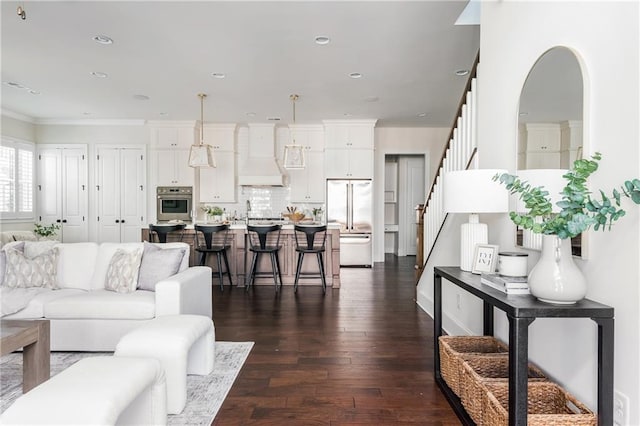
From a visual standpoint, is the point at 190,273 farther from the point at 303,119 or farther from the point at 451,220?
the point at 303,119

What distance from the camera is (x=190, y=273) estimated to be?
3250 millimetres

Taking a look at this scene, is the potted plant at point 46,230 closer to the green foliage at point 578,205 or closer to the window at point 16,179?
the window at point 16,179

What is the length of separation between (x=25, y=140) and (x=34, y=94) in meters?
1.92

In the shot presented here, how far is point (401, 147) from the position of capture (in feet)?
27.3

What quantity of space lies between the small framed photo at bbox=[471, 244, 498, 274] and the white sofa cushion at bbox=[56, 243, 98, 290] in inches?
127

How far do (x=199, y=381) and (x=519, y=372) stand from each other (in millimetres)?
1970

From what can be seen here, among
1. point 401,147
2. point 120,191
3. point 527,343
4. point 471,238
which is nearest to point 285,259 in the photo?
point 471,238

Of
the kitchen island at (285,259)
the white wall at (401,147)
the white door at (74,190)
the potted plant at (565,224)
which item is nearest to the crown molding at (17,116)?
the white door at (74,190)

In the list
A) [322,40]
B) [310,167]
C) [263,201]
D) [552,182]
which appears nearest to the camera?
[552,182]

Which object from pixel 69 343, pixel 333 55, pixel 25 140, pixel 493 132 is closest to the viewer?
pixel 493 132

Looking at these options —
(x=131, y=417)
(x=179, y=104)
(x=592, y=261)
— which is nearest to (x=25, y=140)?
(x=179, y=104)

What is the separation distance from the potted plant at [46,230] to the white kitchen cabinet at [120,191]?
771 millimetres

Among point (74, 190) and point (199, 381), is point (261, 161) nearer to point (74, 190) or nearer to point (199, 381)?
point (74, 190)

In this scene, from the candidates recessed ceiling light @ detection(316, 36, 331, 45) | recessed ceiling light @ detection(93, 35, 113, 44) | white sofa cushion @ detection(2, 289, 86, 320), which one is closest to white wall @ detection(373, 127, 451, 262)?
recessed ceiling light @ detection(316, 36, 331, 45)
